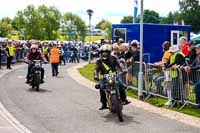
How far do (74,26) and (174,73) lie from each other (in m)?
79.0

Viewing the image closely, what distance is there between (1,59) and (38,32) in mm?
58023

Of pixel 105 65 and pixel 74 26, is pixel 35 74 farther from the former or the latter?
pixel 74 26

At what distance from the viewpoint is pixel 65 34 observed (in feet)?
310

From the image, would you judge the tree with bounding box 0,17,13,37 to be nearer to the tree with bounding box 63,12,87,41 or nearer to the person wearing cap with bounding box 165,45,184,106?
the tree with bounding box 63,12,87,41

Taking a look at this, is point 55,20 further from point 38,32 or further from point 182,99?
point 182,99

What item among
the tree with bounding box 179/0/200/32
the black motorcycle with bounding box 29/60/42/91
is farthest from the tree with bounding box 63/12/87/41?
the black motorcycle with bounding box 29/60/42/91

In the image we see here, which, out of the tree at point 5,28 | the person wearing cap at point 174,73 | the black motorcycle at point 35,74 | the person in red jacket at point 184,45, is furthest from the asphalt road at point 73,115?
the tree at point 5,28

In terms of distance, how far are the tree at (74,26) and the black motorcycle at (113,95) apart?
8008 cm

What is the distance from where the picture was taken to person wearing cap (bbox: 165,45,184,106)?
565 inches

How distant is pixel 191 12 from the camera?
10531 cm

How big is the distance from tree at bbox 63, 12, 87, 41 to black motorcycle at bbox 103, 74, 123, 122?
80084 millimetres

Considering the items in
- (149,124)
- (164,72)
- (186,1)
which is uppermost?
(186,1)

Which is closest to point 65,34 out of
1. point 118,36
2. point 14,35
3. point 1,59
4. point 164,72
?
point 14,35

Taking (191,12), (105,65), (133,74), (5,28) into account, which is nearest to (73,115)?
(105,65)
